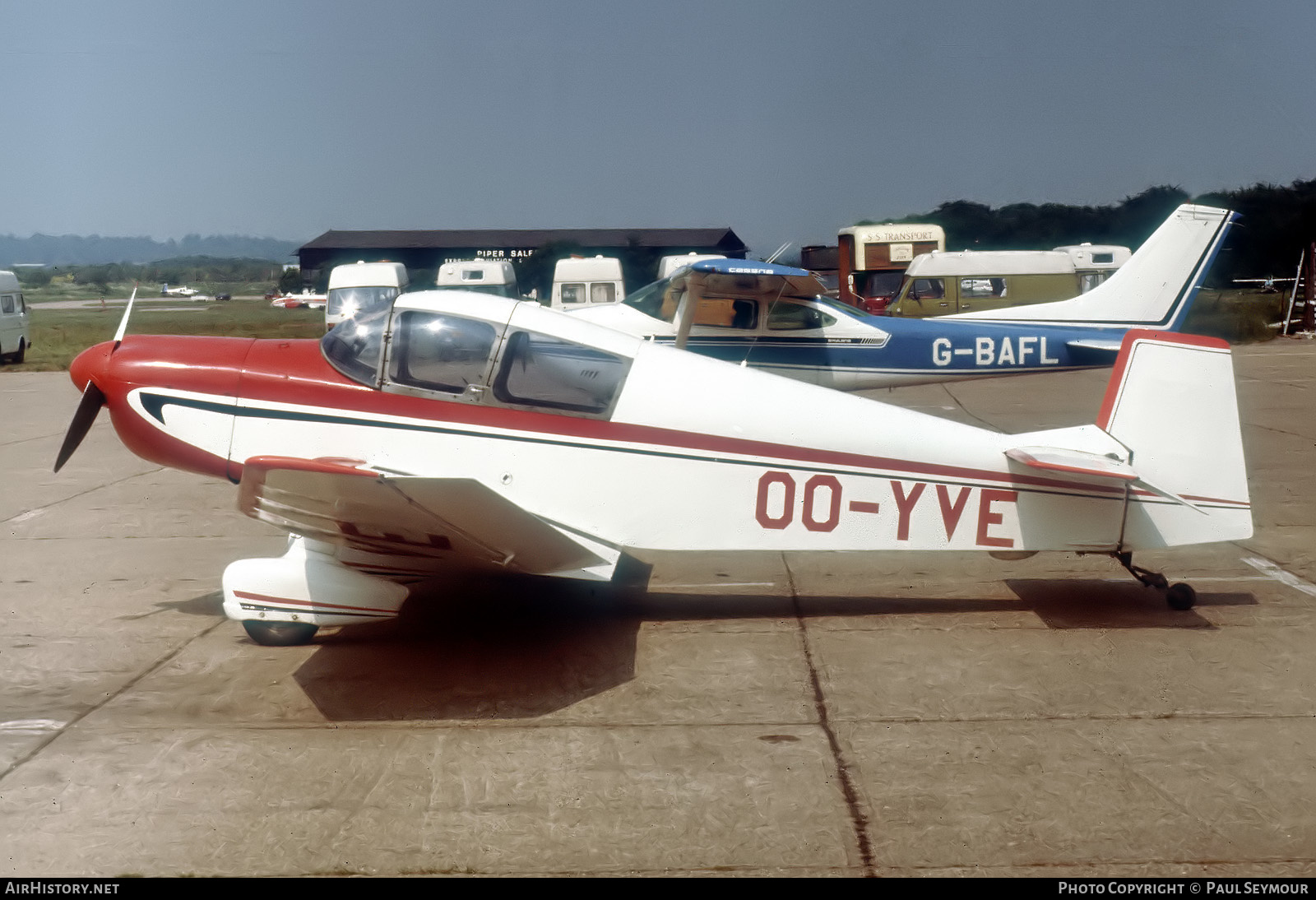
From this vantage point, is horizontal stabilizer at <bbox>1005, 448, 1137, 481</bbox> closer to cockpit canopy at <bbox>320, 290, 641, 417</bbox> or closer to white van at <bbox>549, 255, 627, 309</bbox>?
cockpit canopy at <bbox>320, 290, 641, 417</bbox>

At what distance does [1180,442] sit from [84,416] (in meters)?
6.07

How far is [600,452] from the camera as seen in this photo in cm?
592

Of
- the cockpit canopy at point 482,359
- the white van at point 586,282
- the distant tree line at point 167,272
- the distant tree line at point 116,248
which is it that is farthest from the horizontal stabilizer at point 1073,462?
the distant tree line at point 116,248

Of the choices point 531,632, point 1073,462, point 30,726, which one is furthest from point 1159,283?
point 30,726

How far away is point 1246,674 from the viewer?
5.38 meters

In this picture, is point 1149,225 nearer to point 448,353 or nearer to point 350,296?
point 350,296

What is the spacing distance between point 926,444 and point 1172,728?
1919 mm

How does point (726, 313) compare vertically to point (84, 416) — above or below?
above

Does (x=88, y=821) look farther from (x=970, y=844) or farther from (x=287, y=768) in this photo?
(x=970, y=844)

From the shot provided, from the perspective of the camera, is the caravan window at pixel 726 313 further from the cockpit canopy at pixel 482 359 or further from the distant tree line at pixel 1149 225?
the distant tree line at pixel 1149 225

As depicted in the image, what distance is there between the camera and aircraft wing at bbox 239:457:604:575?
4.79 metres

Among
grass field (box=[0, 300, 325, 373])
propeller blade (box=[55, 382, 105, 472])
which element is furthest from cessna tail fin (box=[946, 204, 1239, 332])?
grass field (box=[0, 300, 325, 373])

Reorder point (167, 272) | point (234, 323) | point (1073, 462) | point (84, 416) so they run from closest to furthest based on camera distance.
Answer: point (1073, 462) → point (84, 416) → point (234, 323) → point (167, 272)
